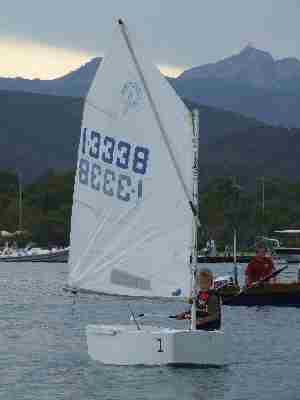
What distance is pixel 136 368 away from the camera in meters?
31.7

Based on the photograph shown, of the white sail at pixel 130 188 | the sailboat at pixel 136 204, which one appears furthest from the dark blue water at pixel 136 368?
the white sail at pixel 130 188

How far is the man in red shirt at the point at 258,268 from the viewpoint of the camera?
53.4 meters

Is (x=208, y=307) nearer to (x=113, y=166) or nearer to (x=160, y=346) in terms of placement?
(x=160, y=346)

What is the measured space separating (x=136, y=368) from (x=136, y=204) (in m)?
4.24

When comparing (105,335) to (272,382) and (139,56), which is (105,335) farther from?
(139,56)

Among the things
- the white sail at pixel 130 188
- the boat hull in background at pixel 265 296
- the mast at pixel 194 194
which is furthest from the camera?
the boat hull in background at pixel 265 296

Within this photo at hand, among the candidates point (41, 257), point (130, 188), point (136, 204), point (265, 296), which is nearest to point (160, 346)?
point (136, 204)

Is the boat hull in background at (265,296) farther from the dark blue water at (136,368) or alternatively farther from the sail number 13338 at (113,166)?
the sail number 13338 at (113,166)

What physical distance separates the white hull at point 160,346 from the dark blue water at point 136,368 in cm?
34

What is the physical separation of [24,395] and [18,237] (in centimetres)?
17046

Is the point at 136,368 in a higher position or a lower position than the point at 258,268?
lower

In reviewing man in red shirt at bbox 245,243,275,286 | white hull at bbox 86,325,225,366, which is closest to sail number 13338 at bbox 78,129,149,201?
white hull at bbox 86,325,225,366

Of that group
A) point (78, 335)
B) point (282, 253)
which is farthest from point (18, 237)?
point (78, 335)

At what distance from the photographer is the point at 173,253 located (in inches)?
1220
